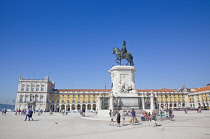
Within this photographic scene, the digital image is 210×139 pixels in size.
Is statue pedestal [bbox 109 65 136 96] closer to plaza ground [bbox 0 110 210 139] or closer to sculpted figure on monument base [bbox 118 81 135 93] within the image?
sculpted figure on monument base [bbox 118 81 135 93]

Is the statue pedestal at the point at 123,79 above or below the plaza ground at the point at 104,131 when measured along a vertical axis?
above

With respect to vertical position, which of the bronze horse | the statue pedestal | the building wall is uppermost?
the bronze horse

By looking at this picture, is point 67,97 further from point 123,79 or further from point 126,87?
point 126,87

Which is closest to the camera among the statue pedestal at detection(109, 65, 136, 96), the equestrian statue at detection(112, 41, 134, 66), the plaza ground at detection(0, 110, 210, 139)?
the plaza ground at detection(0, 110, 210, 139)

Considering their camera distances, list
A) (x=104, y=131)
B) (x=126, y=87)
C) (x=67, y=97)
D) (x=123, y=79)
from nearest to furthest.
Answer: (x=104, y=131) < (x=126, y=87) < (x=123, y=79) < (x=67, y=97)

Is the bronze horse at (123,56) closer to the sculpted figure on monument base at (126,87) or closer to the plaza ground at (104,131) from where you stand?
the sculpted figure on monument base at (126,87)

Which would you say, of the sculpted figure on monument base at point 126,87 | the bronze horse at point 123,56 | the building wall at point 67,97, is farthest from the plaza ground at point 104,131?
the building wall at point 67,97

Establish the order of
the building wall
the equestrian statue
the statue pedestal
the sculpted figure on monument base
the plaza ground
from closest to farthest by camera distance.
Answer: the plaza ground
the sculpted figure on monument base
the statue pedestal
the equestrian statue
the building wall

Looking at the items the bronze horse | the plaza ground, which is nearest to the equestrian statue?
the bronze horse

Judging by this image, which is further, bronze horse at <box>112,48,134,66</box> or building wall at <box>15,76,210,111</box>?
building wall at <box>15,76,210,111</box>

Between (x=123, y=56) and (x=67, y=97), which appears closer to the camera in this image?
(x=123, y=56)

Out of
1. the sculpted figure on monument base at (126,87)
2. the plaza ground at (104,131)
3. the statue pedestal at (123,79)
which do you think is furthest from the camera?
the statue pedestal at (123,79)

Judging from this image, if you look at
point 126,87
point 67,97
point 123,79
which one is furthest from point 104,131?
point 67,97

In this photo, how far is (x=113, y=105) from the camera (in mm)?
17484
